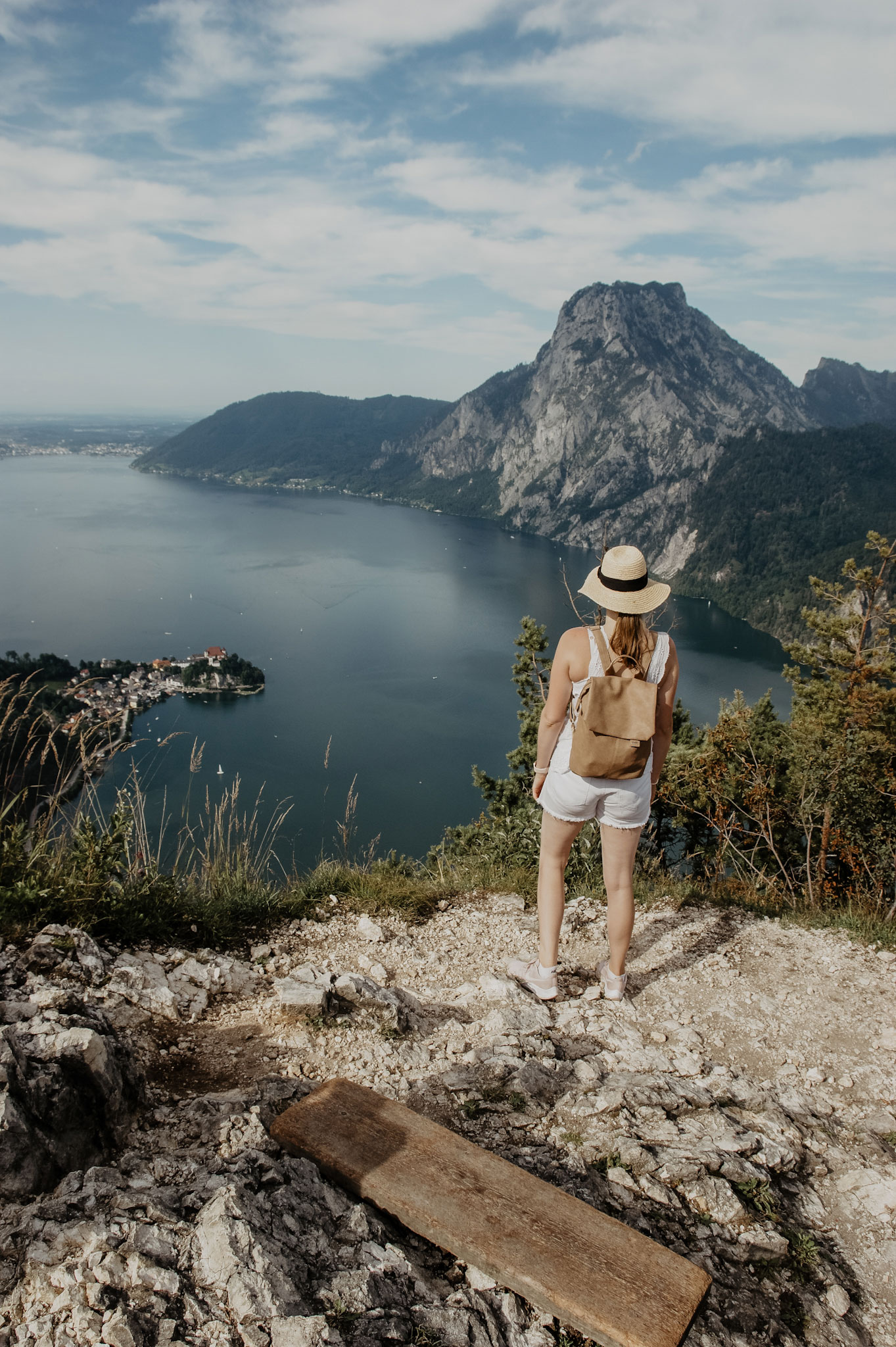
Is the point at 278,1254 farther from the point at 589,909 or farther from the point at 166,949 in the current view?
the point at 589,909

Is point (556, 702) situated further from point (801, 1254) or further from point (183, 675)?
point (183, 675)

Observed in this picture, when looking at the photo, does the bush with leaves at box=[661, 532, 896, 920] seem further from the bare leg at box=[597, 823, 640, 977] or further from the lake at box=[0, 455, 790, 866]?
the lake at box=[0, 455, 790, 866]

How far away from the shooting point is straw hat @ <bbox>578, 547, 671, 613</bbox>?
2.71m

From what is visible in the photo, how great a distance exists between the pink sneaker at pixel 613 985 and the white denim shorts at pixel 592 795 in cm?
75

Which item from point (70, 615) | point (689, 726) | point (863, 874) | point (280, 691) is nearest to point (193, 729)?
point (280, 691)

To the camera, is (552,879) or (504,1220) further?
(552,879)

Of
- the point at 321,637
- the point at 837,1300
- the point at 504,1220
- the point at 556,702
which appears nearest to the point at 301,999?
the point at 504,1220

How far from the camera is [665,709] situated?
2863 mm

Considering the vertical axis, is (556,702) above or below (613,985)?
above

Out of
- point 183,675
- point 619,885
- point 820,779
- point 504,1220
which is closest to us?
point 504,1220

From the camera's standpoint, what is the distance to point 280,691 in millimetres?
57656

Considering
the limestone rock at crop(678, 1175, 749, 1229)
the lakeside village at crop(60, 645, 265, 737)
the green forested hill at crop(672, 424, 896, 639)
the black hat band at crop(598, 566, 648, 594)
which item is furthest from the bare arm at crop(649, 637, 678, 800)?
the green forested hill at crop(672, 424, 896, 639)

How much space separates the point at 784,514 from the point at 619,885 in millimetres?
155687

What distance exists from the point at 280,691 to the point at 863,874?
54094mm
